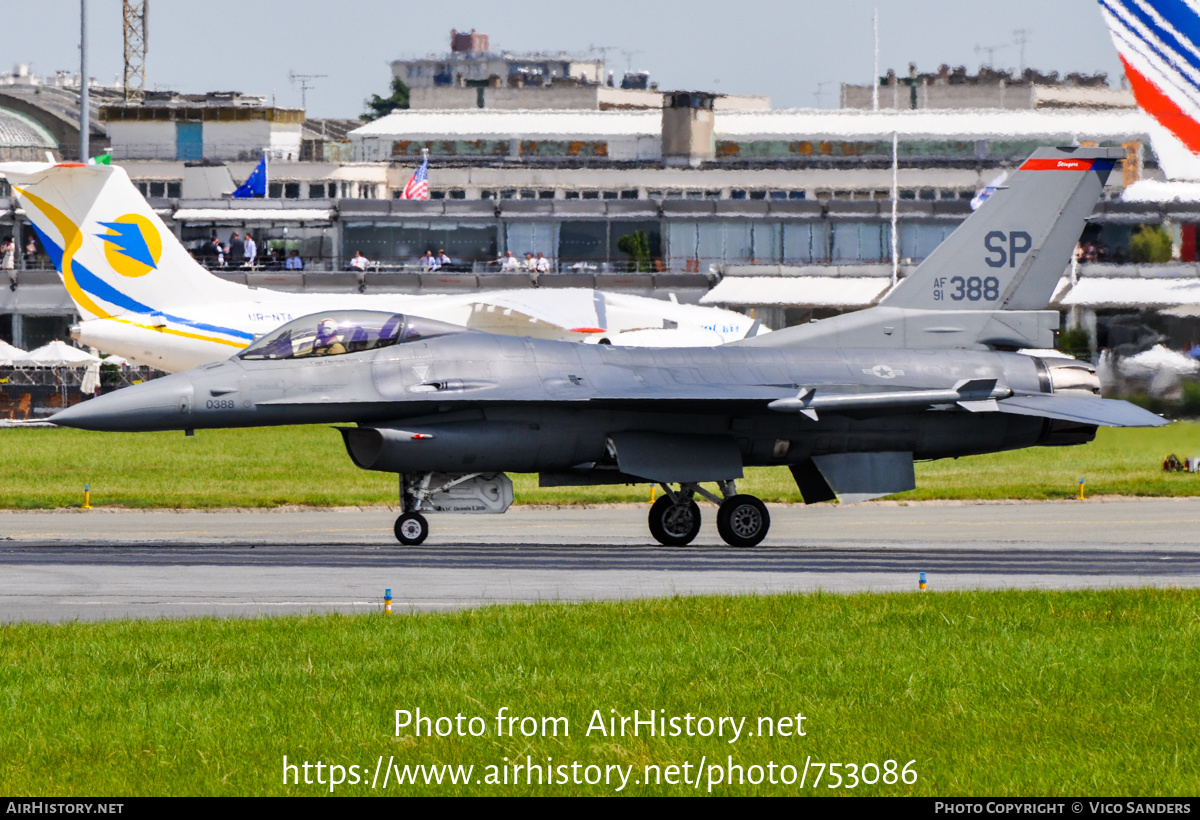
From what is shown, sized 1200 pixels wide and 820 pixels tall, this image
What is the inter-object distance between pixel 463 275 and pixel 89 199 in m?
32.2

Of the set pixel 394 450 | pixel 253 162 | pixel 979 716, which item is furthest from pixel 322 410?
pixel 253 162

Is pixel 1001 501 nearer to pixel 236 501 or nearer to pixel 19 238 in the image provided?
pixel 236 501

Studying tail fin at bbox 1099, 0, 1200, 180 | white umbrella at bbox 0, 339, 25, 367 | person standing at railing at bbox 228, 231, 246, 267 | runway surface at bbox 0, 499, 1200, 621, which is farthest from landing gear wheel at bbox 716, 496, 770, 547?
person standing at railing at bbox 228, 231, 246, 267

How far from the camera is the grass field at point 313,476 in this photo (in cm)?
3086

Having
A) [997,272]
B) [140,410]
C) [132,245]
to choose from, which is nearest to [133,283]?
[132,245]

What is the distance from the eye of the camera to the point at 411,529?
2245 centimetres

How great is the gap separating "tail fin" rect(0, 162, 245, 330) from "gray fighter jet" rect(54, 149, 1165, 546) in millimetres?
19305

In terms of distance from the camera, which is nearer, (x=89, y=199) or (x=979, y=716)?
(x=979, y=716)

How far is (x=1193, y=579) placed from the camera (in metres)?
18.7

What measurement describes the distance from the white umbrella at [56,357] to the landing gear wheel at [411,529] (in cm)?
4133

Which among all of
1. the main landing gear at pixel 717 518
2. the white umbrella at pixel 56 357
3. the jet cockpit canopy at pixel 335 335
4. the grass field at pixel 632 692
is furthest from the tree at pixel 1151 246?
the white umbrella at pixel 56 357

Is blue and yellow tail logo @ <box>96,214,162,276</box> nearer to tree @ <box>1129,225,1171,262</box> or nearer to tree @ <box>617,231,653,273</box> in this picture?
tree @ <box>1129,225,1171,262</box>

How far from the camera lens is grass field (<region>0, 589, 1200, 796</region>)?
8727 millimetres

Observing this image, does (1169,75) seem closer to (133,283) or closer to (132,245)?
(133,283)
